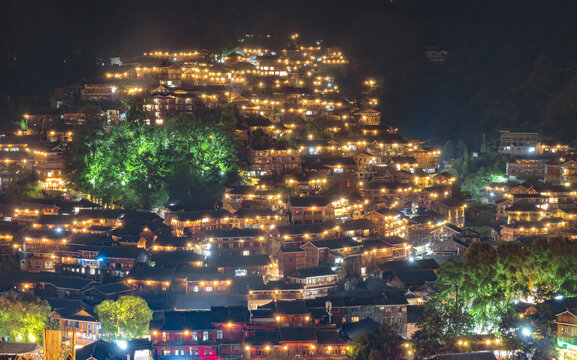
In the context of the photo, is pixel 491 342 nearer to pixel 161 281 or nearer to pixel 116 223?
pixel 161 281

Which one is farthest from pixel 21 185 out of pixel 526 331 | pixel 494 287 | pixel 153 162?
pixel 526 331

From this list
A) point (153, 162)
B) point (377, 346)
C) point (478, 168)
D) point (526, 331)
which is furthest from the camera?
point (478, 168)

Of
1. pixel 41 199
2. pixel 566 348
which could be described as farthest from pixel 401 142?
pixel 566 348

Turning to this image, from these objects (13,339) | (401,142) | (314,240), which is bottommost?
(13,339)

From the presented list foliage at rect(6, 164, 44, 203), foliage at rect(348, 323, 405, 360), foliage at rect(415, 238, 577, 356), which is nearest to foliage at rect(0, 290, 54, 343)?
foliage at rect(348, 323, 405, 360)

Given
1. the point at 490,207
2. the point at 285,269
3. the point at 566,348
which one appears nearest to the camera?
the point at 566,348

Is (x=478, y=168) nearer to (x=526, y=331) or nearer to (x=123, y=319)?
(x=526, y=331)
